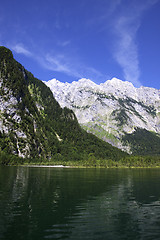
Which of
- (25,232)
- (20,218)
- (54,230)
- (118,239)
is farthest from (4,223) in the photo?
(118,239)

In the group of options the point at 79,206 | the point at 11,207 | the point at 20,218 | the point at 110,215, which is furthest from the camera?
the point at 79,206

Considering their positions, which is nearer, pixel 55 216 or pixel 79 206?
pixel 55 216

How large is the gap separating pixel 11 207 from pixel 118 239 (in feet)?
71.0

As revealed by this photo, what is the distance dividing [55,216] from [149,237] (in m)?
14.4

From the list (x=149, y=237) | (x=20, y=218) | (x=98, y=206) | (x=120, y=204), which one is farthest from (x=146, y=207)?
(x=20, y=218)

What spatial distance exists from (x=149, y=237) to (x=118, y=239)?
3694 millimetres

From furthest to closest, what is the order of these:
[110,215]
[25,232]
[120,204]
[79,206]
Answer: [120,204], [79,206], [110,215], [25,232]

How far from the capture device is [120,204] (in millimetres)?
44781

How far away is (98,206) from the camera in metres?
41.9

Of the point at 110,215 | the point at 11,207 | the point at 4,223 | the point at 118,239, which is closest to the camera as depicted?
the point at 118,239

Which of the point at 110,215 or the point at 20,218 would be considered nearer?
the point at 20,218

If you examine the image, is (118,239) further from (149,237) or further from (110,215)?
(110,215)

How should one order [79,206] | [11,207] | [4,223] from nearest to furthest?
[4,223]
[11,207]
[79,206]

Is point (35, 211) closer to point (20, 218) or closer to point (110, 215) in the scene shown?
point (20, 218)
